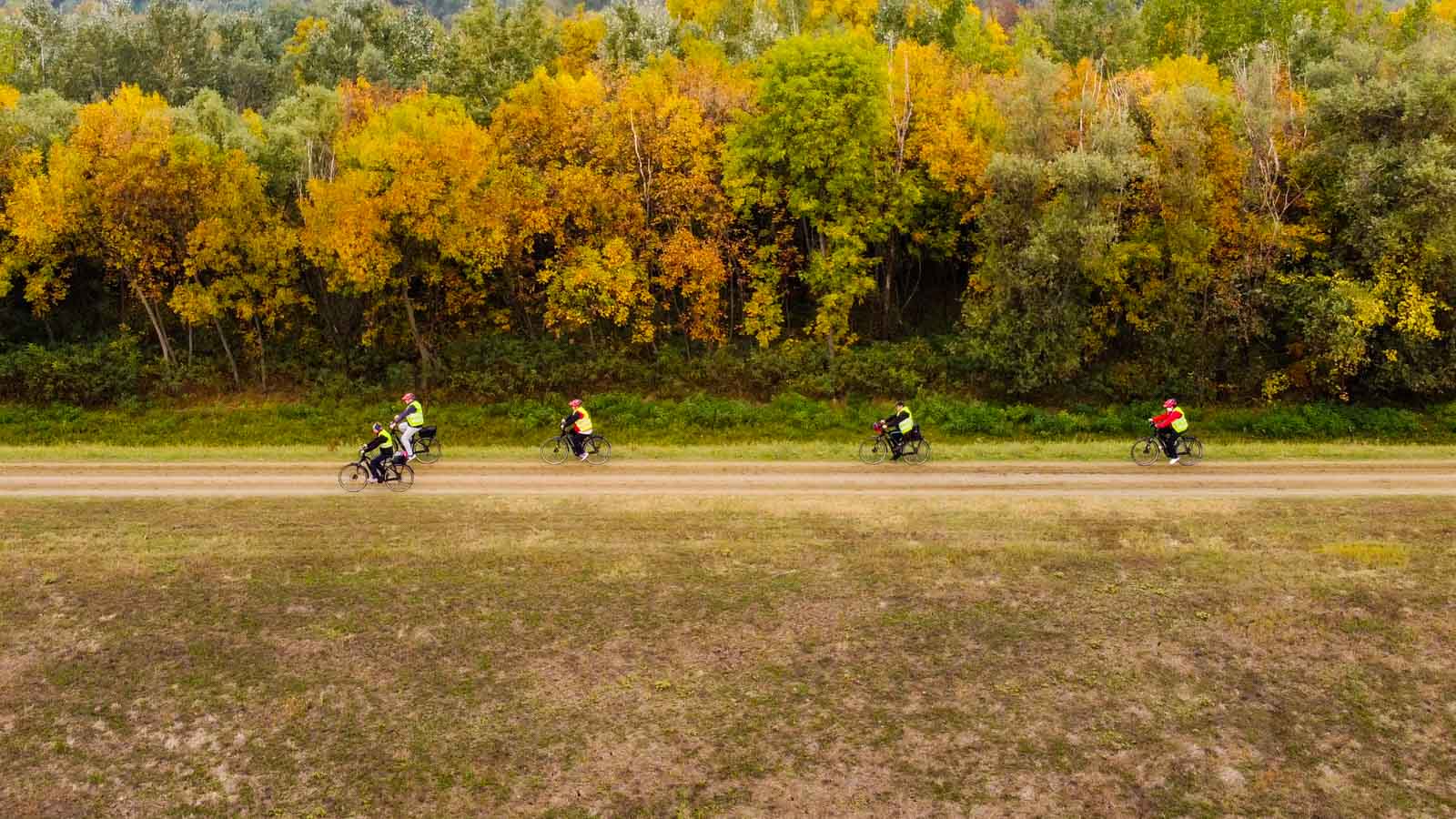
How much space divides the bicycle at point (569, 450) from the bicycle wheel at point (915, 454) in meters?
10.8

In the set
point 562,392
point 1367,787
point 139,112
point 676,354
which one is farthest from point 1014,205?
point 139,112

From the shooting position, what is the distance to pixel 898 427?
1280 inches

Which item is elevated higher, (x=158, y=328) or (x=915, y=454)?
(x=158, y=328)

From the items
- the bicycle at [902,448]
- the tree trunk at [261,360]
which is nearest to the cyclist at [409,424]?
the bicycle at [902,448]

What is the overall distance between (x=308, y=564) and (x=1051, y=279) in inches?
1246

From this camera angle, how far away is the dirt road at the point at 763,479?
28391 millimetres

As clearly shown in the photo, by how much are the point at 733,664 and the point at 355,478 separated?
17467 millimetres

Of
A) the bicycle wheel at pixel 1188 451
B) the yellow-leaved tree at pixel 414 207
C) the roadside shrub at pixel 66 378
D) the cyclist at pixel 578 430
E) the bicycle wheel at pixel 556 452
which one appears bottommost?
the bicycle wheel at pixel 1188 451

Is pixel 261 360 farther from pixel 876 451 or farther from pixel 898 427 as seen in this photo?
pixel 898 427

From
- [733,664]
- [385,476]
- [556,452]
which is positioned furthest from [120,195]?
[733,664]

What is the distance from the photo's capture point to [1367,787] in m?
13.9

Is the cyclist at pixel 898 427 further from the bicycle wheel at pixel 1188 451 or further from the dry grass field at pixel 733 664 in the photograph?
the bicycle wheel at pixel 1188 451

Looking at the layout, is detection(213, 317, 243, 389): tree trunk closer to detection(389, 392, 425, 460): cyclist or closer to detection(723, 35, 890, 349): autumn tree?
detection(389, 392, 425, 460): cyclist

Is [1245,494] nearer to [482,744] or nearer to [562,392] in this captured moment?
[482,744]
